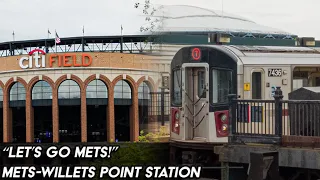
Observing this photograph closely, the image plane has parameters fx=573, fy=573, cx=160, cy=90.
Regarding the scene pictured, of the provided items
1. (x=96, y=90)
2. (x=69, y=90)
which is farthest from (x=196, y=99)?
(x=69, y=90)

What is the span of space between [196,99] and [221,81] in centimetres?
77

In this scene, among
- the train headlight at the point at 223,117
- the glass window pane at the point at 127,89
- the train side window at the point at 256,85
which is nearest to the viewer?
the train headlight at the point at 223,117

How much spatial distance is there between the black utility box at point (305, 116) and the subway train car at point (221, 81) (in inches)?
100

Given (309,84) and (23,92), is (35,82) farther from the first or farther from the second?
(309,84)

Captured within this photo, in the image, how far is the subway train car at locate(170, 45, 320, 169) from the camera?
11.6 m

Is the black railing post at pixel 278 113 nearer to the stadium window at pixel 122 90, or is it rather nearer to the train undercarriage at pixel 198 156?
the train undercarriage at pixel 198 156

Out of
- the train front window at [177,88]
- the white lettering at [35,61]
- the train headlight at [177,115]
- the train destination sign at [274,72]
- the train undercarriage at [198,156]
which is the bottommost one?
the train undercarriage at [198,156]

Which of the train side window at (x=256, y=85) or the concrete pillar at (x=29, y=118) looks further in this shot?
the concrete pillar at (x=29, y=118)

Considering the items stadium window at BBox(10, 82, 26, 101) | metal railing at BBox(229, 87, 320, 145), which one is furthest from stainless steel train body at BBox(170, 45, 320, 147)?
stadium window at BBox(10, 82, 26, 101)

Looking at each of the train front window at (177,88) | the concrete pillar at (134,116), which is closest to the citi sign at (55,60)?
the concrete pillar at (134,116)

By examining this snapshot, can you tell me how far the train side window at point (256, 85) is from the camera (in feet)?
38.4

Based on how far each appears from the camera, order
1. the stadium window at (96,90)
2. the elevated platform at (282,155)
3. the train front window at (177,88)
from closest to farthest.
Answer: the elevated platform at (282,155) < the train front window at (177,88) < the stadium window at (96,90)

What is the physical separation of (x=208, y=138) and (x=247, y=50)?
79.0 inches

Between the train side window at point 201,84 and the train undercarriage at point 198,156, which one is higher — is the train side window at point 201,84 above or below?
above
